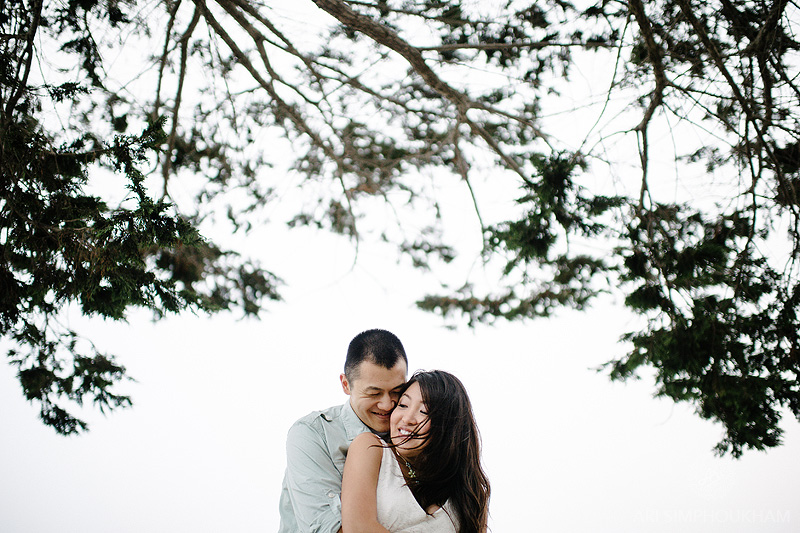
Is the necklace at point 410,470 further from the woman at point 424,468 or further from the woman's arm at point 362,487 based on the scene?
the woman's arm at point 362,487

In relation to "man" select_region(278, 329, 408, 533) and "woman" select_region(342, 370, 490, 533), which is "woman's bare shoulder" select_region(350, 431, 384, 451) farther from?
"man" select_region(278, 329, 408, 533)

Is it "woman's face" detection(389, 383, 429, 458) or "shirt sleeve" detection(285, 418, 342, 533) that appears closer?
"shirt sleeve" detection(285, 418, 342, 533)

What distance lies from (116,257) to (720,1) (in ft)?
10.5

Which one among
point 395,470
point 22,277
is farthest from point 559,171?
point 22,277

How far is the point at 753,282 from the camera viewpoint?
3.03 metres

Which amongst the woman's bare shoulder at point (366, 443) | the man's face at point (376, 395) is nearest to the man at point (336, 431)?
the man's face at point (376, 395)

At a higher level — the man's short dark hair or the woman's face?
the man's short dark hair

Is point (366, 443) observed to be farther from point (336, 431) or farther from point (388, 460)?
point (336, 431)

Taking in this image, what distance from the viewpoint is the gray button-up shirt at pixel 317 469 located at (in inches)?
65.4

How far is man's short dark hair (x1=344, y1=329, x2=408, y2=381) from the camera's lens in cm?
209

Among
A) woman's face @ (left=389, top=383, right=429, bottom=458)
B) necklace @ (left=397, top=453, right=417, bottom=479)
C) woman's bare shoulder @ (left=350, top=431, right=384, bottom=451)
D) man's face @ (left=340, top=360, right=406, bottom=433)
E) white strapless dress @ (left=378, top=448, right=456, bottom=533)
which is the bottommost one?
white strapless dress @ (left=378, top=448, right=456, bottom=533)

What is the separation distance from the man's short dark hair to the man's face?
0.08ft

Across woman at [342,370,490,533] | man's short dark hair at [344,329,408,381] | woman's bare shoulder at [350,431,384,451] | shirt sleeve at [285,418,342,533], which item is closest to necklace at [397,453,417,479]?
woman at [342,370,490,533]

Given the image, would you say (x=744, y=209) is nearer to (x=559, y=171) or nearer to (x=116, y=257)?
(x=559, y=171)
